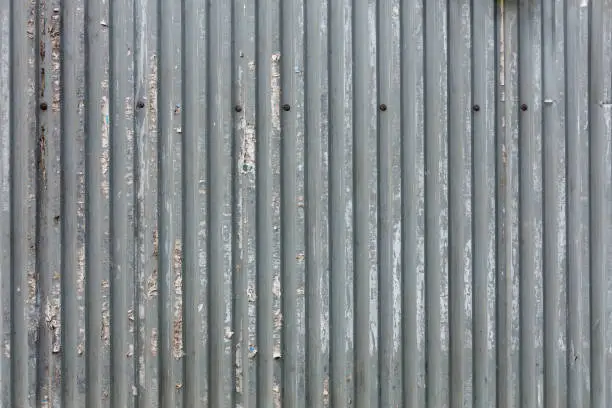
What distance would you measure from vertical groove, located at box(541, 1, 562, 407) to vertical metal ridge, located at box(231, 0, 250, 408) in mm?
1401

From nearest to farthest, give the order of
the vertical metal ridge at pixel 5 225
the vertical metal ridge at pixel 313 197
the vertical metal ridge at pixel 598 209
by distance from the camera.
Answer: the vertical metal ridge at pixel 5 225
the vertical metal ridge at pixel 313 197
the vertical metal ridge at pixel 598 209

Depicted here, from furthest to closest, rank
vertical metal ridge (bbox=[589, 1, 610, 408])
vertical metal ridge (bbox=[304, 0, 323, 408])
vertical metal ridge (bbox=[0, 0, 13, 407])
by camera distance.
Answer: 1. vertical metal ridge (bbox=[589, 1, 610, 408])
2. vertical metal ridge (bbox=[304, 0, 323, 408])
3. vertical metal ridge (bbox=[0, 0, 13, 407])

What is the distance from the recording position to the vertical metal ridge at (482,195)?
8.59ft

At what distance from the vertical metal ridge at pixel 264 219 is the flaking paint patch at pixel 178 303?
347mm

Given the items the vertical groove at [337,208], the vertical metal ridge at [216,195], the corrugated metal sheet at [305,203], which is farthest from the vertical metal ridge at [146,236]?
the vertical groove at [337,208]

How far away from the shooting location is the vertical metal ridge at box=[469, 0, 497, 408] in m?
2.62

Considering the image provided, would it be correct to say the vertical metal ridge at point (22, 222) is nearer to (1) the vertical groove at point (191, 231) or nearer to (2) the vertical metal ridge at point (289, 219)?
(1) the vertical groove at point (191, 231)

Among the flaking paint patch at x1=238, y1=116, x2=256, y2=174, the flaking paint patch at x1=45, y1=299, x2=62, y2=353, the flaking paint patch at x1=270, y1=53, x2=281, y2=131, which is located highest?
the flaking paint patch at x1=270, y1=53, x2=281, y2=131

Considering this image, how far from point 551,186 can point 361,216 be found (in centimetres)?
93

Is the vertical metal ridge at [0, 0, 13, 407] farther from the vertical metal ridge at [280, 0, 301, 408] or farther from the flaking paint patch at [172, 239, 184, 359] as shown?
the vertical metal ridge at [280, 0, 301, 408]

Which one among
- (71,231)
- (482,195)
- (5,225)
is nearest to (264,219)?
(71,231)

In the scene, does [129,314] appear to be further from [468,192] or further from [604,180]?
[604,180]

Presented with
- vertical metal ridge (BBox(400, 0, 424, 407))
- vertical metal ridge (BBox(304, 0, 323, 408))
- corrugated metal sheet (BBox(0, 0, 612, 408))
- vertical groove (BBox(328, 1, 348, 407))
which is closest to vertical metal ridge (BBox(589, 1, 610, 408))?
corrugated metal sheet (BBox(0, 0, 612, 408))

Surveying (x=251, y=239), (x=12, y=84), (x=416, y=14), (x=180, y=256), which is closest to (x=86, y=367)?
(x=180, y=256)
